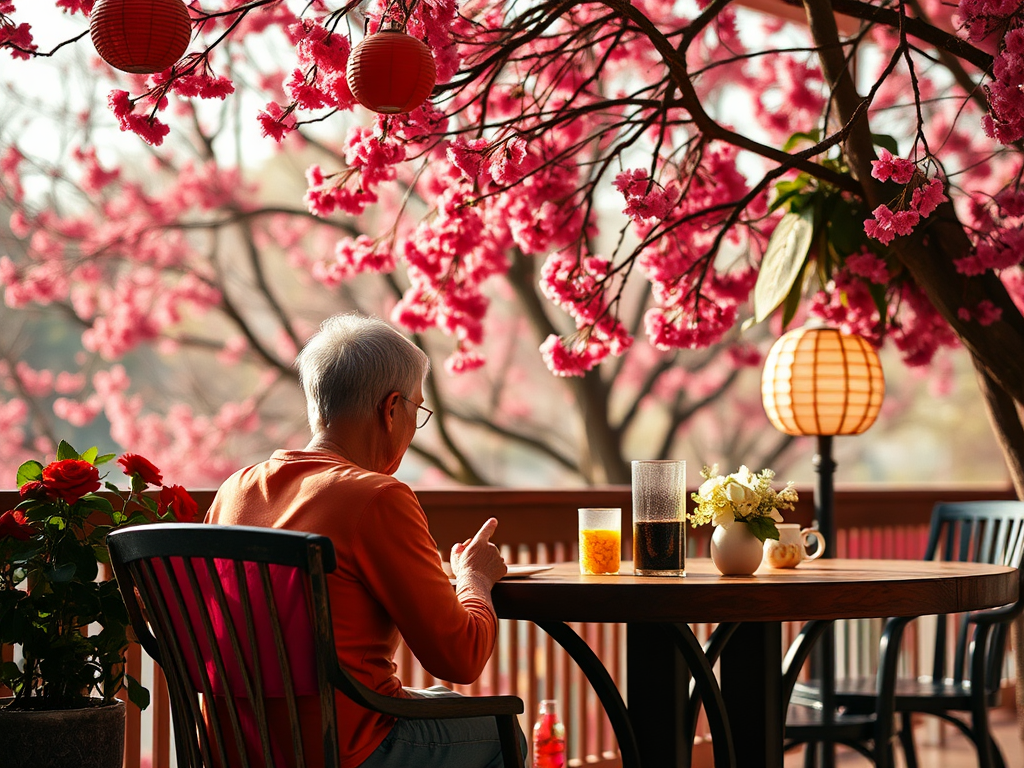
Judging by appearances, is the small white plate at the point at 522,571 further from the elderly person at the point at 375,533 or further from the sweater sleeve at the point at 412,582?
the sweater sleeve at the point at 412,582

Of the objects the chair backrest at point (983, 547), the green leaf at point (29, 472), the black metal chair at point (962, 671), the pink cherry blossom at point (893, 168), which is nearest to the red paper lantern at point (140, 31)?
the green leaf at point (29, 472)

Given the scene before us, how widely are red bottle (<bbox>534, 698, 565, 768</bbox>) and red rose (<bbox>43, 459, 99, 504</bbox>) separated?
1508 mm

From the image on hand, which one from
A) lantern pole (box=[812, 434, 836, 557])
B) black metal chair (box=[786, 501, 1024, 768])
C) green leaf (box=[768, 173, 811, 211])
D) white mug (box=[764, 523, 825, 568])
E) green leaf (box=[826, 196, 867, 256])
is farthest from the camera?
lantern pole (box=[812, 434, 836, 557])

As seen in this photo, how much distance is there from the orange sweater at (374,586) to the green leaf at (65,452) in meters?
0.77

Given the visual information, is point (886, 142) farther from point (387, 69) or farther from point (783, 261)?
point (387, 69)

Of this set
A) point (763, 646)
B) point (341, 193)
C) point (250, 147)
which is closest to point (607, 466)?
point (250, 147)

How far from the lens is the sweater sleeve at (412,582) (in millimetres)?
1675

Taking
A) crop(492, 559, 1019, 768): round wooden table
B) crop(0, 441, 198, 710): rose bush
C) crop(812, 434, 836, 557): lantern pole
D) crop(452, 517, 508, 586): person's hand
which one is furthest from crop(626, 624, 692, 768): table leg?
crop(812, 434, 836, 557): lantern pole

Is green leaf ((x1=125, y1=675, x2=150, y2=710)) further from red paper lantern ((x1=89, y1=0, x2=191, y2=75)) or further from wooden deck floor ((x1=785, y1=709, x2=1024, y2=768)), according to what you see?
wooden deck floor ((x1=785, y1=709, x2=1024, y2=768))

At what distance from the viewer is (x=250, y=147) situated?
785 cm

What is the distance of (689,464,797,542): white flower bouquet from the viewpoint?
2.26 m

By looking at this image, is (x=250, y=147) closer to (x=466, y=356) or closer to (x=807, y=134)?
(x=466, y=356)

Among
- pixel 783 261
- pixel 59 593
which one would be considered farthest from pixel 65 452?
pixel 783 261

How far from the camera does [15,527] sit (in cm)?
229
